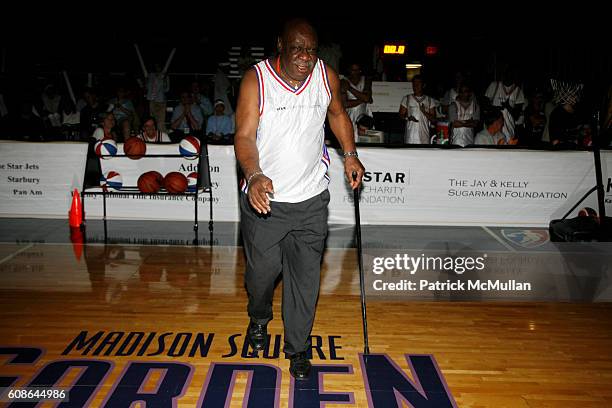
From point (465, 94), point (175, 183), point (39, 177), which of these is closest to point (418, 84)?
point (465, 94)

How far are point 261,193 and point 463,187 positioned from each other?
206 inches

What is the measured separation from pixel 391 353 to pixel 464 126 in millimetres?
5469

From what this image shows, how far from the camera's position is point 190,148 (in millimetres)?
7105

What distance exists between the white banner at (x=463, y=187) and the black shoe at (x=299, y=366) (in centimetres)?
424

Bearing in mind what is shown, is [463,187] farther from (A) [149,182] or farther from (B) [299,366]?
(B) [299,366]

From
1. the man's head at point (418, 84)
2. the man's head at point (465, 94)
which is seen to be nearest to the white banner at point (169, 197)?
the man's head at point (418, 84)

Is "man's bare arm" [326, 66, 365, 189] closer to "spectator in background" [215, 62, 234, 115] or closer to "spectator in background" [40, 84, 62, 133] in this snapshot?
"spectator in background" [215, 62, 234, 115]

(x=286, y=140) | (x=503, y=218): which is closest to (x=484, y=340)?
(x=286, y=140)

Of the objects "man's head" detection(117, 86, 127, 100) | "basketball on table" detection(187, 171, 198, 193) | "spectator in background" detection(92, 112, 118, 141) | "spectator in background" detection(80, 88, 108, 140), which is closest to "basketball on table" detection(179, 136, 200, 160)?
"basketball on table" detection(187, 171, 198, 193)

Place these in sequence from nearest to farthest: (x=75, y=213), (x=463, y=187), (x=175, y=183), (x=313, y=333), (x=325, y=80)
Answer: (x=325, y=80), (x=313, y=333), (x=175, y=183), (x=75, y=213), (x=463, y=187)

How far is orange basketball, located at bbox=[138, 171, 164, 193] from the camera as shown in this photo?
698 cm

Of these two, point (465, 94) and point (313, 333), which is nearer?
point (313, 333)

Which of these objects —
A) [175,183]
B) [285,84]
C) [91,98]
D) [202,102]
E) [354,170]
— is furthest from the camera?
[202,102]

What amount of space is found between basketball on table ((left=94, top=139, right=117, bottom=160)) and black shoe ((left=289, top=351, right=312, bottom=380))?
483 cm
